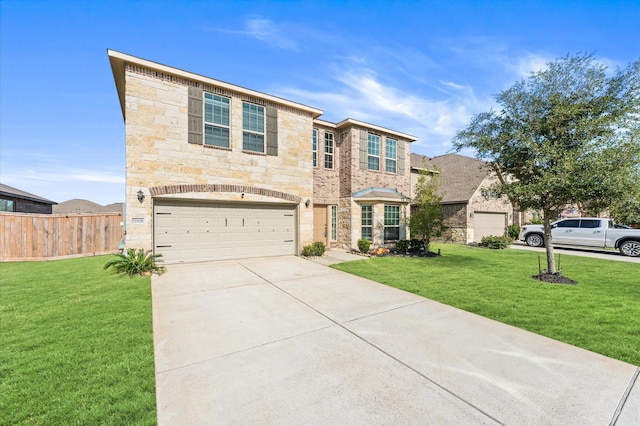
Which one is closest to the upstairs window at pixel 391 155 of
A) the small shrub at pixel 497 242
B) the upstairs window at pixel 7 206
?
the small shrub at pixel 497 242

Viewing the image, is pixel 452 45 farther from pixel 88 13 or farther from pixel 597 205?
pixel 88 13

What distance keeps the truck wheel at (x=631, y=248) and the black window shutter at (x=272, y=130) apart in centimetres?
1691

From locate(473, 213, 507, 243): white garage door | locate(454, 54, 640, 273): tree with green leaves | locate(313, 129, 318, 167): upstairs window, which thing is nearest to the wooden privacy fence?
locate(313, 129, 318, 167): upstairs window

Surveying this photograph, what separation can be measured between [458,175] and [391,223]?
9714 millimetres

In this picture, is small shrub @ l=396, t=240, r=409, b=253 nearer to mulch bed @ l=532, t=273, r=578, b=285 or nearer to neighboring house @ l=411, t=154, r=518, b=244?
mulch bed @ l=532, t=273, r=578, b=285

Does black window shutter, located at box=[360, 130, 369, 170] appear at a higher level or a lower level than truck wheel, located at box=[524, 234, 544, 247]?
higher

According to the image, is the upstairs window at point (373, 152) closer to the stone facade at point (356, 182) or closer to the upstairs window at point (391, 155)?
the stone facade at point (356, 182)

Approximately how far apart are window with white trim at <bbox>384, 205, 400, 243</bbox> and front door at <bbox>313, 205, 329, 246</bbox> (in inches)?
129

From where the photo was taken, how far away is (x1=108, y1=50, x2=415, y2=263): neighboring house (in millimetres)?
8344

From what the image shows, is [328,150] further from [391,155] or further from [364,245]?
[364,245]

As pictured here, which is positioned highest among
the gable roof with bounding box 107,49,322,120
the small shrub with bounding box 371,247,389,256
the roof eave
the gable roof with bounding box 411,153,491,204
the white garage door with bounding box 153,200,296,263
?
the gable roof with bounding box 107,49,322,120

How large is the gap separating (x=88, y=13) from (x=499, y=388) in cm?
1172

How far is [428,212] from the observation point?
11984 mm

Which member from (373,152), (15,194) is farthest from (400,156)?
(15,194)
